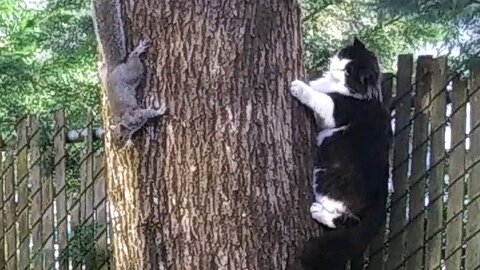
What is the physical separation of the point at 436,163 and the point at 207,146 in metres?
1.08

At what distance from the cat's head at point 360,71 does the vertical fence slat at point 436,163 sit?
0.24 meters

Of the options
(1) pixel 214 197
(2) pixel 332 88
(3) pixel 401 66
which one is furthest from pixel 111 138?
(3) pixel 401 66

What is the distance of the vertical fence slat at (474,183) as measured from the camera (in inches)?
117

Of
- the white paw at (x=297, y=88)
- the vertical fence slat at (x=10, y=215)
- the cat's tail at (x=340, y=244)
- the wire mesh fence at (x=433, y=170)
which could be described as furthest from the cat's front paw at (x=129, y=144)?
the vertical fence slat at (x=10, y=215)

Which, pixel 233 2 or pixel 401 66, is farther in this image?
pixel 401 66

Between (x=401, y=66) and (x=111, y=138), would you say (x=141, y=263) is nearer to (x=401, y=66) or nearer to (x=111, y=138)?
(x=111, y=138)

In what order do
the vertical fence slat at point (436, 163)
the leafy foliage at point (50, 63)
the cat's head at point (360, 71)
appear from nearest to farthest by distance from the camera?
1. the cat's head at point (360, 71)
2. the vertical fence slat at point (436, 163)
3. the leafy foliage at point (50, 63)

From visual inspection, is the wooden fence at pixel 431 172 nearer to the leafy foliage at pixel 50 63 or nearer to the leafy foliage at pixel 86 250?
the leafy foliage at pixel 86 250

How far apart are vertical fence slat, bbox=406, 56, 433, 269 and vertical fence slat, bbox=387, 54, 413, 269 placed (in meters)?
0.03

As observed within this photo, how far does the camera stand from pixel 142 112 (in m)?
2.37

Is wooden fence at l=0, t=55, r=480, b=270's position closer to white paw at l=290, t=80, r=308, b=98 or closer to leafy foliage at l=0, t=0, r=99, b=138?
white paw at l=290, t=80, r=308, b=98

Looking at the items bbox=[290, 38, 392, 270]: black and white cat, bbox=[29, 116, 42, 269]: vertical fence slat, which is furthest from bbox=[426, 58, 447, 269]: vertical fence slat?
bbox=[29, 116, 42, 269]: vertical fence slat

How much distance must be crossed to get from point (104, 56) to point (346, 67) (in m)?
0.97

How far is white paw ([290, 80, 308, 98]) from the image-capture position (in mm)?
2486
